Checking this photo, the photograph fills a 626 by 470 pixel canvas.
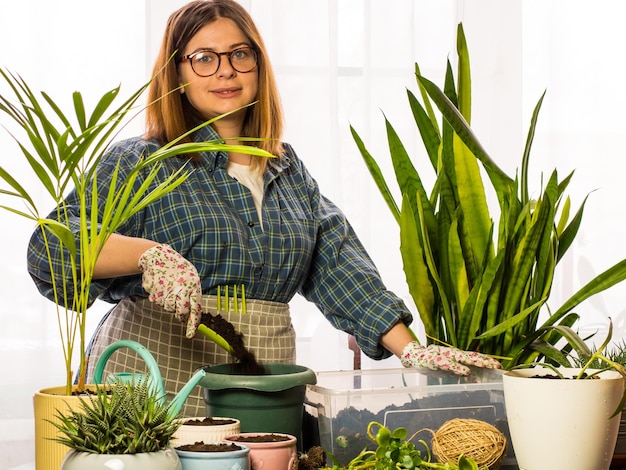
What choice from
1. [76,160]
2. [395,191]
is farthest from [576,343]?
[395,191]

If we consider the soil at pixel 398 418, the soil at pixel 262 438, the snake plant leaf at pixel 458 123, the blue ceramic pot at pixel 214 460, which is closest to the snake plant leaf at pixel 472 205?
the snake plant leaf at pixel 458 123

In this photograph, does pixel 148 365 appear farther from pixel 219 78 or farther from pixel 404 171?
pixel 219 78

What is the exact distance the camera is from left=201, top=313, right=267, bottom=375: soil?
3.53 feet

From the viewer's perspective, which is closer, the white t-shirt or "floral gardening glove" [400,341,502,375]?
"floral gardening glove" [400,341,502,375]

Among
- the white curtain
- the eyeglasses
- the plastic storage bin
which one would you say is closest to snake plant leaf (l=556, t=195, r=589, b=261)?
the plastic storage bin

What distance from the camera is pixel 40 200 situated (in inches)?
94.3

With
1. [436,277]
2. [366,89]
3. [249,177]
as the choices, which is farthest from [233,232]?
[366,89]

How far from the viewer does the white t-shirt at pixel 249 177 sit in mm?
1644

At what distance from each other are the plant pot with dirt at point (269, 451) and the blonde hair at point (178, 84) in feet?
2.51

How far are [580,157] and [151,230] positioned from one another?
1.90m

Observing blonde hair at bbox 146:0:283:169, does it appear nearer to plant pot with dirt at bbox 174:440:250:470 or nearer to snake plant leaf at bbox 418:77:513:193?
snake plant leaf at bbox 418:77:513:193

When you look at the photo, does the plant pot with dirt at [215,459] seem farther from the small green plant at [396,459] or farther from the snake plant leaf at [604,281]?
the snake plant leaf at [604,281]

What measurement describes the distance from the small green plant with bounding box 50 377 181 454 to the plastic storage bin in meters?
0.29

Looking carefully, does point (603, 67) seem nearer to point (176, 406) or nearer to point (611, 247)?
point (611, 247)
